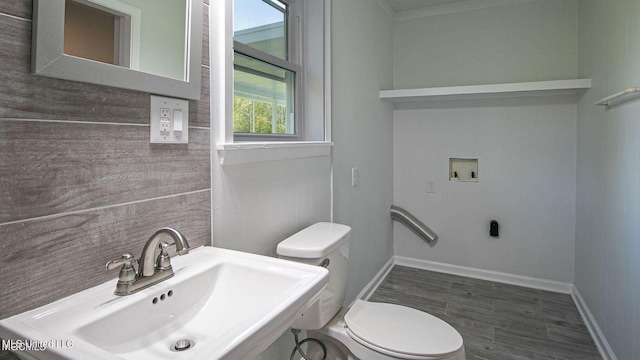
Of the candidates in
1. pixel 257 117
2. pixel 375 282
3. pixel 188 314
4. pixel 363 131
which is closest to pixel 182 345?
pixel 188 314

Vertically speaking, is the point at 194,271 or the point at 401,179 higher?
the point at 401,179

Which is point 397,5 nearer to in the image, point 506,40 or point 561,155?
point 506,40

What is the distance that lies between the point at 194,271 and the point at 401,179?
2551 mm

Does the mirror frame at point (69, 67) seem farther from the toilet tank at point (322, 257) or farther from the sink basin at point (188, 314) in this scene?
the toilet tank at point (322, 257)

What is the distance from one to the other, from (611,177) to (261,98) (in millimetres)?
1919

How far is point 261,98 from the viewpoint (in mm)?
1764

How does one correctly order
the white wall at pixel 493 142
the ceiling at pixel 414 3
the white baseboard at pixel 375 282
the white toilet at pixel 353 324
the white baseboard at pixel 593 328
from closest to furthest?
the white toilet at pixel 353 324
the white baseboard at pixel 593 328
the white baseboard at pixel 375 282
the white wall at pixel 493 142
the ceiling at pixel 414 3

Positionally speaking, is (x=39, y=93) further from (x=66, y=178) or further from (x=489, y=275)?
(x=489, y=275)

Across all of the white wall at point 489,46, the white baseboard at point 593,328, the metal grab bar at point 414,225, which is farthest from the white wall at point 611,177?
the metal grab bar at point 414,225

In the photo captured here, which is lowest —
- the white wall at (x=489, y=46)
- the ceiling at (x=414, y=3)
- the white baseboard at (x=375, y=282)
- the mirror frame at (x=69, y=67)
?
the white baseboard at (x=375, y=282)

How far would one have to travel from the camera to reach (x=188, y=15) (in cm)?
105

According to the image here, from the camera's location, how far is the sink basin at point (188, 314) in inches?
24.4

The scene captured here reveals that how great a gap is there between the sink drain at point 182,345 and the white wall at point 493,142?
2.63m

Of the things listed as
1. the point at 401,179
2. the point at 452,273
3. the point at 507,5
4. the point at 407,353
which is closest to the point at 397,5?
→ the point at 507,5
